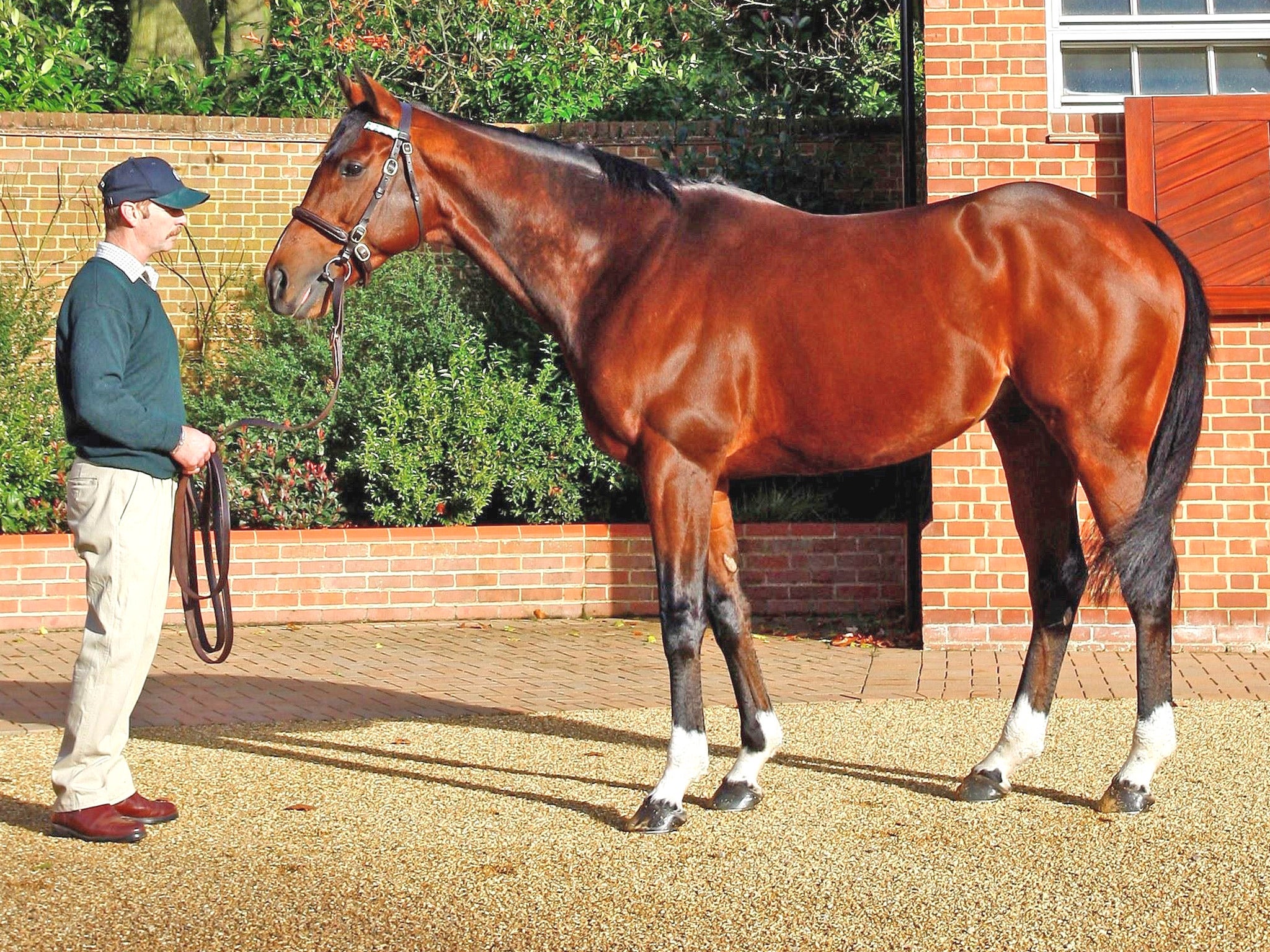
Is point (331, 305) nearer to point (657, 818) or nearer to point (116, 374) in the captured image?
point (116, 374)

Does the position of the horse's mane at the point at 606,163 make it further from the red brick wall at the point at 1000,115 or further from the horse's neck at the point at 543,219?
the red brick wall at the point at 1000,115

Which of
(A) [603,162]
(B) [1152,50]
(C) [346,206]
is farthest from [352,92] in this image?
(B) [1152,50]

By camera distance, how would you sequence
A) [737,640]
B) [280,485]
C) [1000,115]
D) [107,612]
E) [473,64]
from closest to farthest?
[107,612] < [737,640] < [1000,115] < [280,485] < [473,64]

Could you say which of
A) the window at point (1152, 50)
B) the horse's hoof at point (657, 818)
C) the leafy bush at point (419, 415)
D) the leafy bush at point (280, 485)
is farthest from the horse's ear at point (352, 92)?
the window at point (1152, 50)

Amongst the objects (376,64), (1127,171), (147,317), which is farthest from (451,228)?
(376,64)

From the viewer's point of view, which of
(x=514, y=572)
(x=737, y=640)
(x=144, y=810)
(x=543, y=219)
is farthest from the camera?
(x=514, y=572)

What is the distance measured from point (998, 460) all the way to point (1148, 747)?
3.42 meters

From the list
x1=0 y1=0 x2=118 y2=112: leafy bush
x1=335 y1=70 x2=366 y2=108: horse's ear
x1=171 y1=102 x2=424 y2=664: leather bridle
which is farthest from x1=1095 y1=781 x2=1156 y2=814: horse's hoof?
x1=0 y1=0 x2=118 y2=112: leafy bush

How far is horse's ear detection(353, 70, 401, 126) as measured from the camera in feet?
15.5

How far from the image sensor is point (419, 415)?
918 centimetres

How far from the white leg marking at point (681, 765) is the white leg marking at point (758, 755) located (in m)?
0.19

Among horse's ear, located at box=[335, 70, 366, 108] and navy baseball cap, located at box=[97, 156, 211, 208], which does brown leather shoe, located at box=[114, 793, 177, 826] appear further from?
horse's ear, located at box=[335, 70, 366, 108]

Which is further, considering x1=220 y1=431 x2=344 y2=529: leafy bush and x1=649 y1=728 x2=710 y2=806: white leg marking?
x1=220 y1=431 x2=344 y2=529: leafy bush

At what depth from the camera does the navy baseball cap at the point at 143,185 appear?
14.7 feet
